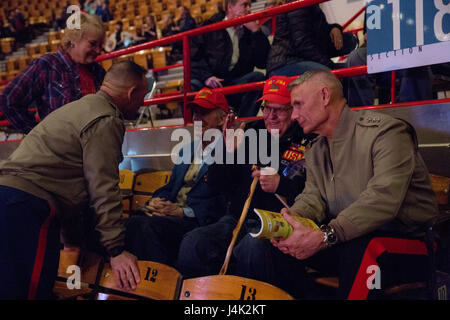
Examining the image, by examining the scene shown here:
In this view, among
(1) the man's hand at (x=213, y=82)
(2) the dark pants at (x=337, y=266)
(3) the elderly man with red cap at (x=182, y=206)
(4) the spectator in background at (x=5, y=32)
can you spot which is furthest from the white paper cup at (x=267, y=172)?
(4) the spectator in background at (x=5, y=32)

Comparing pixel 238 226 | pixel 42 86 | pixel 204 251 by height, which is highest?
pixel 42 86

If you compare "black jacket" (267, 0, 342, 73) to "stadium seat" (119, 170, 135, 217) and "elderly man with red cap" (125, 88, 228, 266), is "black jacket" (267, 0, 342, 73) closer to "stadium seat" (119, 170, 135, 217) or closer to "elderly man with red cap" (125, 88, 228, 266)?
"elderly man with red cap" (125, 88, 228, 266)

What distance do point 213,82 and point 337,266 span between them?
2192mm

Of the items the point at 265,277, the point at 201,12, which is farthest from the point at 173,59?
the point at 265,277

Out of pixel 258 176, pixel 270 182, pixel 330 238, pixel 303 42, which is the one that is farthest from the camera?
pixel 303 42

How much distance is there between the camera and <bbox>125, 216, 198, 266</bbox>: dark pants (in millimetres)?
1983

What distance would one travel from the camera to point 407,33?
2078 mm

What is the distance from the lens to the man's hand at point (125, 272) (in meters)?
1.55

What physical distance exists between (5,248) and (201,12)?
946 centimetres

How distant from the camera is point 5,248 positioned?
1377 millimetres

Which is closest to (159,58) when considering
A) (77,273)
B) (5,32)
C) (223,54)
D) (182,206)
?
(223,54)

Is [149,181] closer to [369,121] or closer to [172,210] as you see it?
[172,210]
